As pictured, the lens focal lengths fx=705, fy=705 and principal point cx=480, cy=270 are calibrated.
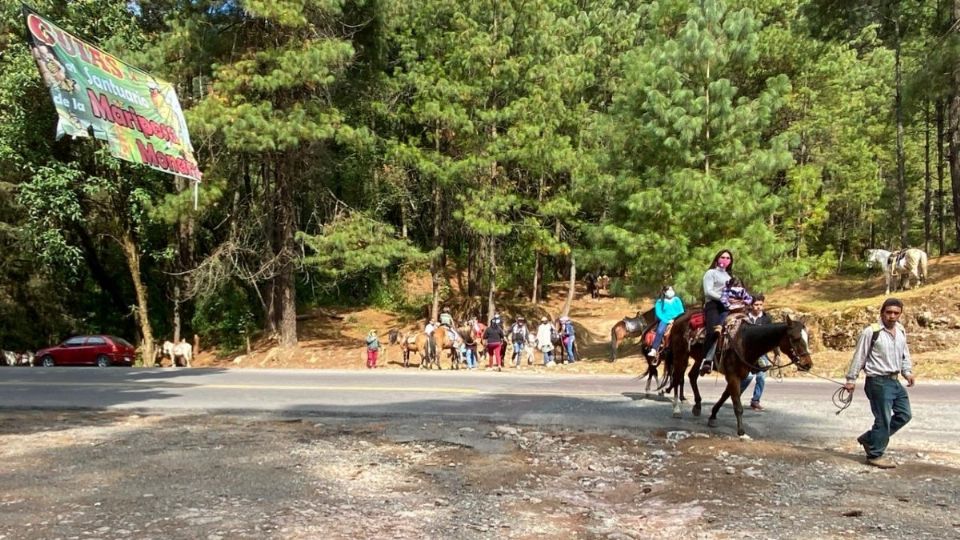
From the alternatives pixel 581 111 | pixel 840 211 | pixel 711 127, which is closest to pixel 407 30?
pixel 581 111

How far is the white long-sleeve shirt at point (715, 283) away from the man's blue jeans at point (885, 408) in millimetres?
2327

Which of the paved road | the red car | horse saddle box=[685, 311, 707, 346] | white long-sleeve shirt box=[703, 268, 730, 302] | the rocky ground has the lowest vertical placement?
the red car

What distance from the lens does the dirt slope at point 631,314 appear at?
60.5 feet

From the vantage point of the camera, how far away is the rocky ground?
18.6 ft

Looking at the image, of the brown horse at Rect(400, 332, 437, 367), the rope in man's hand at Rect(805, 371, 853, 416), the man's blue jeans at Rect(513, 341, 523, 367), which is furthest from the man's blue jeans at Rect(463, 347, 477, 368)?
the rope in man's hand at Rect(805, 371, 853, 416)

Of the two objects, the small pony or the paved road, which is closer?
the paved road

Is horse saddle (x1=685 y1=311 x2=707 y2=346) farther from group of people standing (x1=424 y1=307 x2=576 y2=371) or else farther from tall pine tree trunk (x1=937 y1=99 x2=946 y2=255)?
tall pine tree trunk (x1=937 y1=99 x2=946 y2=255)

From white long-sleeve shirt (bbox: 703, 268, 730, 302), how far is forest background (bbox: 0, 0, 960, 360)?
10851mm

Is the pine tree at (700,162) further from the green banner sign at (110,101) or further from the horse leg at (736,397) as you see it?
the green banner sign at (110,101)

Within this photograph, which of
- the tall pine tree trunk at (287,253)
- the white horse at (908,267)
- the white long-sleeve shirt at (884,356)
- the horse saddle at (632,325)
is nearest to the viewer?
the white long-sleeve shirt at (884,356)

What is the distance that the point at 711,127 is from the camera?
68.2 feet

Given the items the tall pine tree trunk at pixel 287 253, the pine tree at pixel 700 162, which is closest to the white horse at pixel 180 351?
the tall pine tree trunk at pixel 287 253

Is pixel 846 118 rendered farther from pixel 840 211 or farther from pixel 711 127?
pixel 711 127

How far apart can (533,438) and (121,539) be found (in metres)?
5.17
